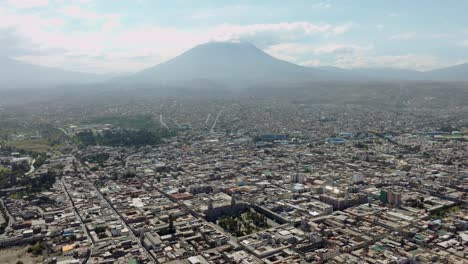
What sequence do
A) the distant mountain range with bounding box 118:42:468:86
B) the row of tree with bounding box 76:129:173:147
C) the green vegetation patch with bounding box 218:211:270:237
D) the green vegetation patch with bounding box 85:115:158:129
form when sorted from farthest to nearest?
the distant mountain range with bounding box 118:42:468:86, the green vegetation patch with bounding box 85:115:158:129, the row of tree with bounding box 76:129:173:147, the green vegetation patch with bounding box 218:211:270:237

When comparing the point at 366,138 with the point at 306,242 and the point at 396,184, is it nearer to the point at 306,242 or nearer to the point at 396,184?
the point at 396,184

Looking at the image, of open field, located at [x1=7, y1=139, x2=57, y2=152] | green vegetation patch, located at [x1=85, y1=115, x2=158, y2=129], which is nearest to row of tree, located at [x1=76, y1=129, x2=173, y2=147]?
open field, located at [x1=7, y1=139, x2=57, y2=152]

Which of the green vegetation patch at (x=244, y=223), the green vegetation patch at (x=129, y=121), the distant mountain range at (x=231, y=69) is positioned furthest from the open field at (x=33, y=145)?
the distant mountain range at (x=231, y=69)

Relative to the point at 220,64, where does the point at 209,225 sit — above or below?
below

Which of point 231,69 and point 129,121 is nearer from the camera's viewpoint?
point 129,121

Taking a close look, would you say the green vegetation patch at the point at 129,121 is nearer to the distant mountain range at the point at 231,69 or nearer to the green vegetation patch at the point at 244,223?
the green vegetation patch at the point at 244,223

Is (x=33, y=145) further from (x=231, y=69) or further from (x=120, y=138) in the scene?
(x=231, y=69)

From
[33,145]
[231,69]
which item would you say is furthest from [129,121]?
[231,69]

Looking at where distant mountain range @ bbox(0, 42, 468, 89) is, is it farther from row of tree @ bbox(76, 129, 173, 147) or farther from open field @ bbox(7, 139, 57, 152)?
open field @ bbox(7, 139, 57, 152)

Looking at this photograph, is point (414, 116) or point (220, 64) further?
point (220, 64)

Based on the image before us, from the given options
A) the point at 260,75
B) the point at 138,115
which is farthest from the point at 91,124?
the point at 260,75

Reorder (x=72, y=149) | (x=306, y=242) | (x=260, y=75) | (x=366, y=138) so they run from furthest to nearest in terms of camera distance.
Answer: (x=260, y=75) → (x=366, y=138) → (x=72, y=149) → (x=306, y=242)
